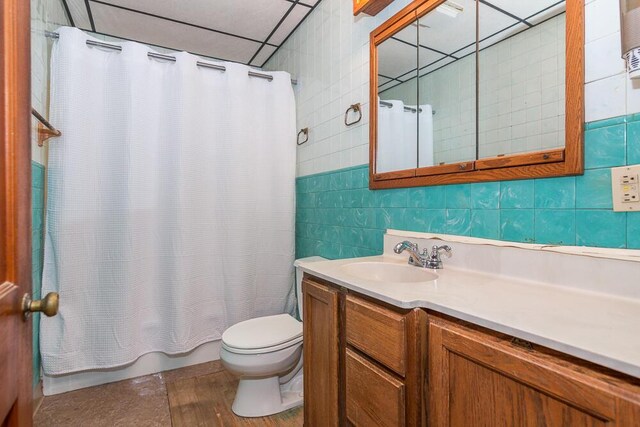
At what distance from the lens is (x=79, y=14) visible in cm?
202

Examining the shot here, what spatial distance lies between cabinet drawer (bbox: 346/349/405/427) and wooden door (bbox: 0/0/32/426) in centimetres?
77

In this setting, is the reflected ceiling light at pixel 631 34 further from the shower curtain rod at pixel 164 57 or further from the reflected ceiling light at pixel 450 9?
the shower curtain rod at pixel 164 57

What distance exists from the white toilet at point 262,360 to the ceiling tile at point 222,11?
1.64m

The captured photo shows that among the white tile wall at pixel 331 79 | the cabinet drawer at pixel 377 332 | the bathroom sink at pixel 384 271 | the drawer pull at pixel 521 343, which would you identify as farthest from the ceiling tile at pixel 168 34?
the drawer pull at pixel 521 343

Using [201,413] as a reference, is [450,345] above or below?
above

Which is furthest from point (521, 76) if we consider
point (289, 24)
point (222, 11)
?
point (222, 11)

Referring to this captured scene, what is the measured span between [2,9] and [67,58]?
149cm

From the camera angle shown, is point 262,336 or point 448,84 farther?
point 262,336

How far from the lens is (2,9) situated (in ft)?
1.71

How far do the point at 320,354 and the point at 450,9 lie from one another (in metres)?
1.43

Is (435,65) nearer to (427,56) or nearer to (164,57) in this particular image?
(427,56)

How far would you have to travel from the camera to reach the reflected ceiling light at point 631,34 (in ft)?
2.26

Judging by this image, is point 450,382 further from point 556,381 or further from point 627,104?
point 627,104

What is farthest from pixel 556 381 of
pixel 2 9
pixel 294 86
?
pixel 294 86
